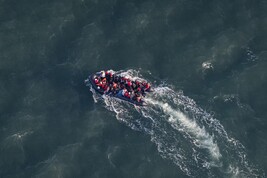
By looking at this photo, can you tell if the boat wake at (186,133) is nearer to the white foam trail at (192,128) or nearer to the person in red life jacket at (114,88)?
the white foam trail at (192,128)

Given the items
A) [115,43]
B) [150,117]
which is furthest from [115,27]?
[150,117]

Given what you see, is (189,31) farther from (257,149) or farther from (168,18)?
(257,149)

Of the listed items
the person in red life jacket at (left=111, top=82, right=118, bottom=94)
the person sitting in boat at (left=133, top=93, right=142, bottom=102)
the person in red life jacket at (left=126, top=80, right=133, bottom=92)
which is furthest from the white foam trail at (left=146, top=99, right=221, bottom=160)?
the person in red life jacket at (left=111, top=82, right=118, bottom=94)

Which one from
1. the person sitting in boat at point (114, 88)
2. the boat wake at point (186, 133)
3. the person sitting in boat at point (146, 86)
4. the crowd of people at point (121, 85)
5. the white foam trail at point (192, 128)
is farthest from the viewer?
the person sitting in boat at point (114, 88)

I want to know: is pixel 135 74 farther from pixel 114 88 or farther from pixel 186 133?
pixel 186 133

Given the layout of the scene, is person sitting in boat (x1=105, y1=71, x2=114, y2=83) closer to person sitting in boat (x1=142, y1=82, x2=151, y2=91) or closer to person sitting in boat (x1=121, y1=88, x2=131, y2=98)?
person sitting in boat (x1=121, y1=88, x2=131, y2=98)

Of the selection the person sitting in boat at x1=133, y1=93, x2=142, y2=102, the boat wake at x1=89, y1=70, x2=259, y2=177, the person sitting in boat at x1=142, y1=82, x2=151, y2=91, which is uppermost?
the person sitting in boat at x1=142, y1=82, x2=151, y2=91

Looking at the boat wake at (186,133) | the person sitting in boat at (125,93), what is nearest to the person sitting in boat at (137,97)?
the person sitting in boat at (125,93)
